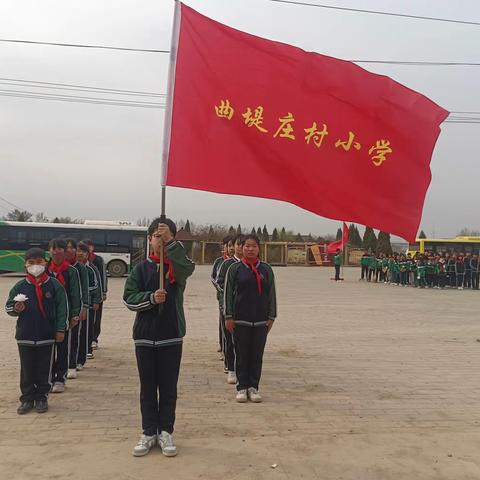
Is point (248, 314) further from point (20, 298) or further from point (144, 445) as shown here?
point (20, 298)

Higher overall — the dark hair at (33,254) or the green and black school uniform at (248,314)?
the dark hair at (33,254)

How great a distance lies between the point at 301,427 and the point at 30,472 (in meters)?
2.21

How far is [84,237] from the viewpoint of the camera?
24.5 metres

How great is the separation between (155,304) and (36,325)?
159 cm

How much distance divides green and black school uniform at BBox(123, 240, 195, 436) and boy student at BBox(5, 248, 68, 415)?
1283 mm

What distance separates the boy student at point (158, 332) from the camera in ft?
12.9

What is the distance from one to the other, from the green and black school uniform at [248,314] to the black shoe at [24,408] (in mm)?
2027

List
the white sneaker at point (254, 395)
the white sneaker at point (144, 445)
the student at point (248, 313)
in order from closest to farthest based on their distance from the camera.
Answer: the white sneaker at point (144, 445) < the white sneaker at point (254, 395) < the student at point (248, 313)

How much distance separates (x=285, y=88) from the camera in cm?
499

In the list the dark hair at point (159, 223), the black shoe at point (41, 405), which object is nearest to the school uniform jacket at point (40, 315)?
the black shoe at point (41, 405)

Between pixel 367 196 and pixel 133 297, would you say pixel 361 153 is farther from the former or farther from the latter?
pixel 133 297

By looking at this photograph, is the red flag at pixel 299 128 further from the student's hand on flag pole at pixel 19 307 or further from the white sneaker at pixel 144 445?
the white sneaker at pixel 144 445

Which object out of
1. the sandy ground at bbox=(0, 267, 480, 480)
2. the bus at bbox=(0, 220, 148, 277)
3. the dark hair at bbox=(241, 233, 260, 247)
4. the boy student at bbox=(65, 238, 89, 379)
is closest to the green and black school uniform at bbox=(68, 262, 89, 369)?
the boy student at bbox=(65, 238, 89, 379)

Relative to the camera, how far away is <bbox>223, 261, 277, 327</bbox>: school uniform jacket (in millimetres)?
5340
